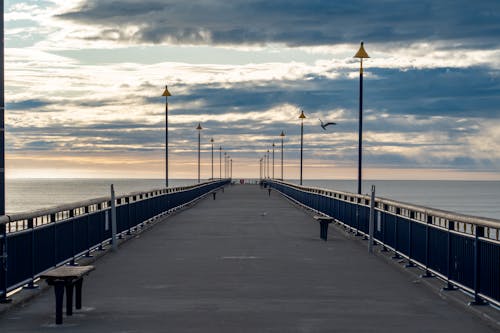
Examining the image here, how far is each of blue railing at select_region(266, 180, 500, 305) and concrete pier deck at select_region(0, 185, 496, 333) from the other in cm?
47

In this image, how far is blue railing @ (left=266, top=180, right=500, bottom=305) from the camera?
11.7m

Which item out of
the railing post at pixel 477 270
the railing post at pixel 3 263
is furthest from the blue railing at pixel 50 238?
the railing post at pixel 477 270

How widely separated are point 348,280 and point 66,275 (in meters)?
6.17

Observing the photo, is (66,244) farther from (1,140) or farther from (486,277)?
(486,277)

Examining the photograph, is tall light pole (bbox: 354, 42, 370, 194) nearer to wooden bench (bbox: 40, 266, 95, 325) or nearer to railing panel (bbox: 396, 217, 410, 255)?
railing panel (bbox: 396, 217, 410, 255)

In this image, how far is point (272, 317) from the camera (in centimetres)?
1139

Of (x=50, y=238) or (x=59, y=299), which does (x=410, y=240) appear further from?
(x=59, y=299)

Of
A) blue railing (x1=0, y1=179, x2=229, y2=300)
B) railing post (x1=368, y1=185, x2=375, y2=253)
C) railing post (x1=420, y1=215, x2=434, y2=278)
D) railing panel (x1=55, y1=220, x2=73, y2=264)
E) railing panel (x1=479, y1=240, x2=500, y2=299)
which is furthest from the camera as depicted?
railing post (x1=368, y1=185, x2=375, y2=253)

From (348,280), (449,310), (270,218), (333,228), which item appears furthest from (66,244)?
(270,218)

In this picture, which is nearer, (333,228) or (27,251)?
(27,251)

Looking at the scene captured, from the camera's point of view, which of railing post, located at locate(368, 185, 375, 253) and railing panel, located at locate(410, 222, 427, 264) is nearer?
railing panel, located at locate(410, 222, 427, 264)

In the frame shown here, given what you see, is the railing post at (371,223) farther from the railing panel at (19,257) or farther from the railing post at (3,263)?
the railing post at (3,263)

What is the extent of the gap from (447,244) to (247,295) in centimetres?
337

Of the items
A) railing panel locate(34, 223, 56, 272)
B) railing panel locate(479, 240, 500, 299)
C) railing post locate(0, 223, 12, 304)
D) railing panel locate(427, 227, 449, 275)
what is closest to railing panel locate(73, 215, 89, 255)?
railing panel locate(34, 223, 56, 272)
